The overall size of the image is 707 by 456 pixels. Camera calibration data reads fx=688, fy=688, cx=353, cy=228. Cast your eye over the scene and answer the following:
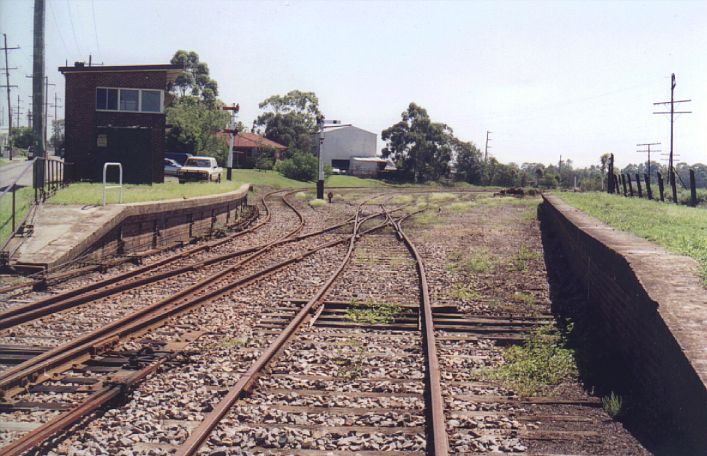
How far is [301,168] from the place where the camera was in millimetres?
62562

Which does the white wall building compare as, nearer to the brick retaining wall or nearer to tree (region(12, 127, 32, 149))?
tree (region(12, 127, 32, 149))

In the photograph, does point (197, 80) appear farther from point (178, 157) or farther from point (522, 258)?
point (522, 258)

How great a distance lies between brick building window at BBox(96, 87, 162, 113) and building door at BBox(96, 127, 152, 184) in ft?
14.1

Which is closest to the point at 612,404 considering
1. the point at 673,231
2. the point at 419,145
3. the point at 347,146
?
the point at 673,231

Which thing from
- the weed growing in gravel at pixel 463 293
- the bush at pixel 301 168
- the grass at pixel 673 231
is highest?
the bush at pixel 301 168

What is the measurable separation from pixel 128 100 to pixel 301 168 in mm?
34134

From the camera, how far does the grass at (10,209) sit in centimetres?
1295

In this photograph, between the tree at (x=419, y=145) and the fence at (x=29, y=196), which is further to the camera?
the tree at (x=419, y=145)

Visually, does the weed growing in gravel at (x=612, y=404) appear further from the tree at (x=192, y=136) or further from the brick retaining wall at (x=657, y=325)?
the tree at (x=192, y=136)

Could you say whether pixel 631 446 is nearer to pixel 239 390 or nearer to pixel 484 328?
pixel 239 390

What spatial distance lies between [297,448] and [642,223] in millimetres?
10482

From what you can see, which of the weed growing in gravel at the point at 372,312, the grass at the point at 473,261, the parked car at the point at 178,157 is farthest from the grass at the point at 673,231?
the parked car at the point at 178,157

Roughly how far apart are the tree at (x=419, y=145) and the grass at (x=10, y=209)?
2623 inches

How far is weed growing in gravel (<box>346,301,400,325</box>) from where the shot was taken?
873 centimetres
